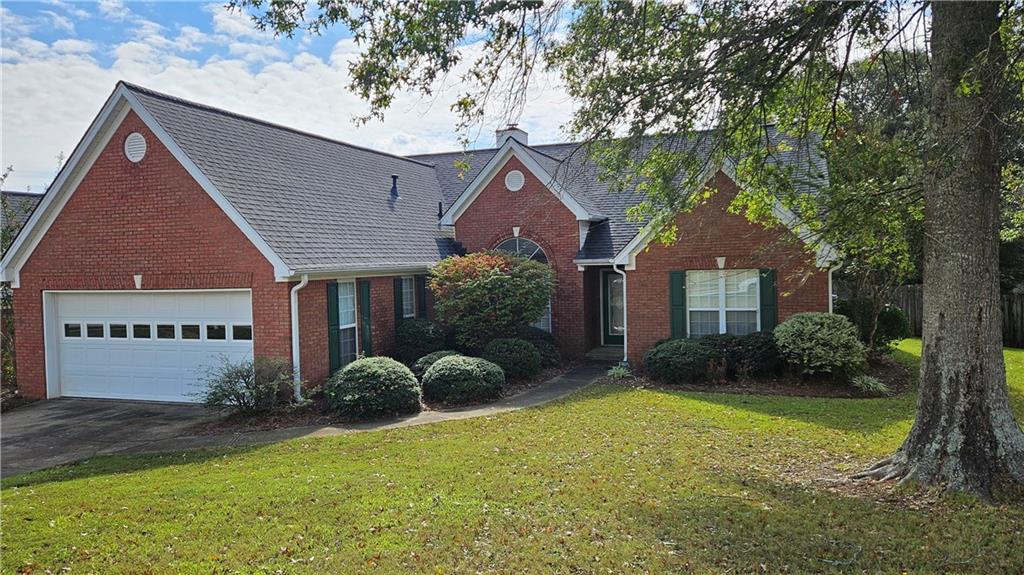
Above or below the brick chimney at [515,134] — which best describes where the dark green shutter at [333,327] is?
below

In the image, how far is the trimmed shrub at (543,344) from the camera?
18.1 metres

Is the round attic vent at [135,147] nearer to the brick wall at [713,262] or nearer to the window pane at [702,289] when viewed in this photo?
the brick wall at [713,262]

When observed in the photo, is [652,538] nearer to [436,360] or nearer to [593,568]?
Answer: [593,568]

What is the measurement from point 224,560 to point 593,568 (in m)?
3.28

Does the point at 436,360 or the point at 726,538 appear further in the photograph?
the point at 436,360

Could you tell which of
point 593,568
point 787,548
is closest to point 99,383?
point 593,568

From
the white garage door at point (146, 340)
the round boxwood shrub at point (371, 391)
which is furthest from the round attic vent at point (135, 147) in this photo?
the round boxwood shrub at point (371, 391)

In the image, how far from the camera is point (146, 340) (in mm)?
15273

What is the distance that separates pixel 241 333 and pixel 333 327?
1.93 metres

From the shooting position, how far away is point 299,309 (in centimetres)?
1413

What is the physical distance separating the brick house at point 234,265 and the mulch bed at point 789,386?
5.47ft

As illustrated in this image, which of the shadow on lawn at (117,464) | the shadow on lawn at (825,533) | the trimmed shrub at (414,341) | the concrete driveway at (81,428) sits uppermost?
the trimmed shrub at (414,341)

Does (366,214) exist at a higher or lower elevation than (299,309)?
higher

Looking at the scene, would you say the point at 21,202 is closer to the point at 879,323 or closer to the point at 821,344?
the point at 821,344
